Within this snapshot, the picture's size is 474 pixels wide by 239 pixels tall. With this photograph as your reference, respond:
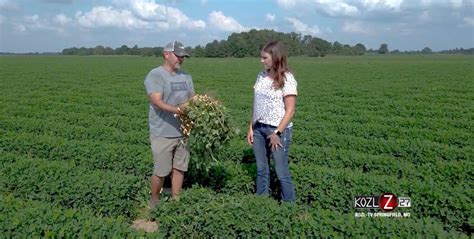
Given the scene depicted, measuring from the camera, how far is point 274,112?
4.53 metres

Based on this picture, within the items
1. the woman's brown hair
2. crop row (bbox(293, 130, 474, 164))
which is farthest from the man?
crop row (bbox(293, 130, 474, 164))

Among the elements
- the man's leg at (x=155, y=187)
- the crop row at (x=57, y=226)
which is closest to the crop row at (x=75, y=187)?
the man's leg at (x=155, y=187)

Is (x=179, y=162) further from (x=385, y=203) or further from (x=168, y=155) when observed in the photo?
(x=385, y=203)

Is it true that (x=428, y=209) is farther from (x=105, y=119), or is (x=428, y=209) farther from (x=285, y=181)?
(x=105, y=119)

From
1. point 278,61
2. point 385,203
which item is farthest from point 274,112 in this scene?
point 385,203

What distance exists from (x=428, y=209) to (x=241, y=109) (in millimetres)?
9938

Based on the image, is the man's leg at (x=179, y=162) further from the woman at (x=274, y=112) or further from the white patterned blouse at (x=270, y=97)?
the white patterned blouse at (x=270, y=97)

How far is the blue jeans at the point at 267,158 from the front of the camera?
464cm

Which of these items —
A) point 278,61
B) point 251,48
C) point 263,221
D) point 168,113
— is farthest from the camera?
point 251,48

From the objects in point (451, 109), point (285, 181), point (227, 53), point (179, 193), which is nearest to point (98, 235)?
point (179, 193)

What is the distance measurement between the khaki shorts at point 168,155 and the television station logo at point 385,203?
2412 mm

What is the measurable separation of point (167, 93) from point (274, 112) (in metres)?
1.28

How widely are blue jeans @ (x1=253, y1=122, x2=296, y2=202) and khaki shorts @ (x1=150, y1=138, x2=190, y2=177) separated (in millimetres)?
930

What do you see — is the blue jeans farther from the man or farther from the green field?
the man
